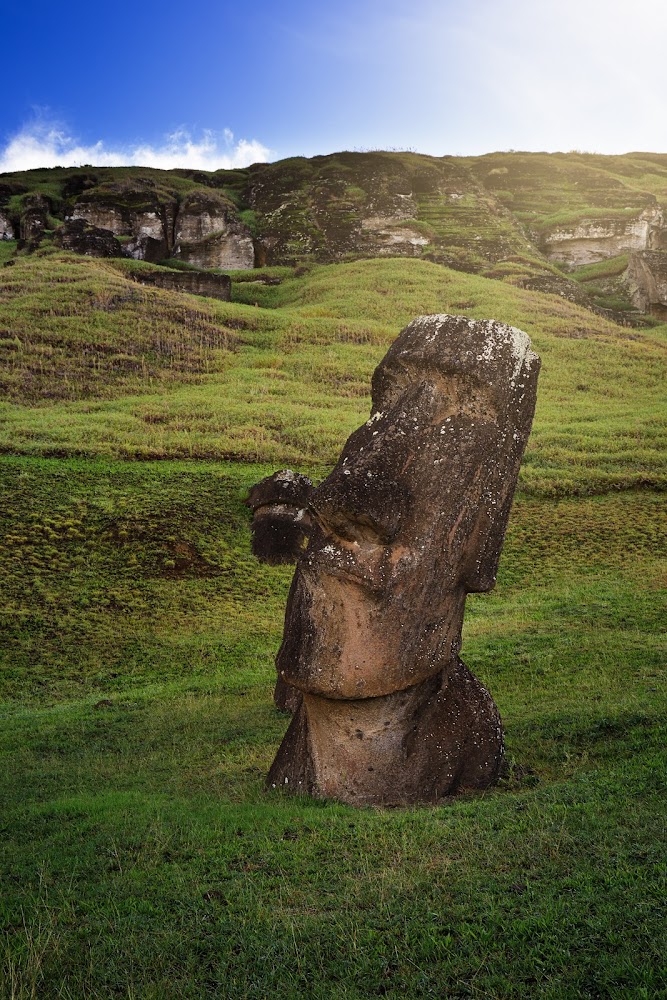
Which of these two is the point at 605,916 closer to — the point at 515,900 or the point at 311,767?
the point at 515,900

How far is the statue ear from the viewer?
19469 millimetres

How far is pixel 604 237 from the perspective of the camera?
262ft

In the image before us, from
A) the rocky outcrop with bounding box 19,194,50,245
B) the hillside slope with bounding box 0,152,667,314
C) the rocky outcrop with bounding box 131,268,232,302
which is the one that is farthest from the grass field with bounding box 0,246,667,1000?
the rocky outcrop with bounding box 19,194,50,245

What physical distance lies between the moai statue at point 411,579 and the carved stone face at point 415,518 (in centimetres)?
1

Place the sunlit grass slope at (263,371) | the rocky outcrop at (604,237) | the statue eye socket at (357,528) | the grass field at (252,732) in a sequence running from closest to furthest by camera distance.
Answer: the grass field at (252,732) → the statue eye socket at (357,528) → the sunlit grass slope at (263,371) → the rocky outcrop at (604,237)

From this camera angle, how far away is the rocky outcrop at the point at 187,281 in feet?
179

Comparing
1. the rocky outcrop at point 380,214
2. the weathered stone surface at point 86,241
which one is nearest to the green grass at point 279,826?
the weathered stone surface at point 86,241

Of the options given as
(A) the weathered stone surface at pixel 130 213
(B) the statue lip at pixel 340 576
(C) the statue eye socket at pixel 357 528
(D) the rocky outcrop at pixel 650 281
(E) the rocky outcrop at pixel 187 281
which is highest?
(A) the weathered stone surface at pixel 130 213

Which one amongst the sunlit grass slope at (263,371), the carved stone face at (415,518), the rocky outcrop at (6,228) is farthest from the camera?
the rocky outcrop at (6,228)

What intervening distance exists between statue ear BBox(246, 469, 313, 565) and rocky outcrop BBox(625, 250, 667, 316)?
4910cm

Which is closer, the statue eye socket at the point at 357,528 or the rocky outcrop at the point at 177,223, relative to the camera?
the statue eye socket at the point at 357,528

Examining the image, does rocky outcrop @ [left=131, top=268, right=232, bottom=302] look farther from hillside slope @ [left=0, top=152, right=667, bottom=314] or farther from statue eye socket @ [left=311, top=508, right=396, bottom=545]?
statue eye socket @ [left=311, top=508, right=396, bottom=545]

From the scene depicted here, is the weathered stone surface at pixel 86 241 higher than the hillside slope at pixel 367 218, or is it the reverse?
the hillside slope at pixel 367 218

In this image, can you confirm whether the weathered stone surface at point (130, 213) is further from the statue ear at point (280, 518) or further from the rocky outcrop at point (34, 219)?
the statue ear at point (280, 518)
